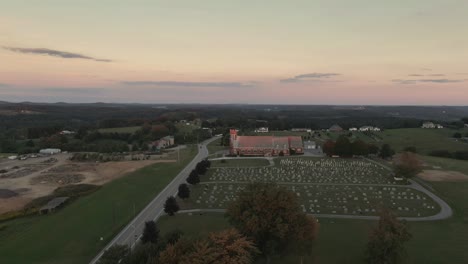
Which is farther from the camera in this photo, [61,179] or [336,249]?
[61,179]

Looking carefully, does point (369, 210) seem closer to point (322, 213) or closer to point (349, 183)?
point (322, 213)

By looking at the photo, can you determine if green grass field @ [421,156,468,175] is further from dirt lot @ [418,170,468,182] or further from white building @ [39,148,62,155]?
white building @ [39,148,62,155]

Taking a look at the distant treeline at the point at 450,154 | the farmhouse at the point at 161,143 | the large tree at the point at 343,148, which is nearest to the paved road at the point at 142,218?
the large tree at the point at 343,148

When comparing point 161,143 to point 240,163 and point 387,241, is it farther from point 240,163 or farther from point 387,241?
point 387,241

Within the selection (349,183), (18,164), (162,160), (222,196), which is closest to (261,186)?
(222,196)

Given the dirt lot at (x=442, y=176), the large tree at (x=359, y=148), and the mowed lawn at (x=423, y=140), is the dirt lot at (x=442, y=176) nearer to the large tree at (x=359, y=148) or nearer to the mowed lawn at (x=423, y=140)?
the large tree at (x=359, y=148)

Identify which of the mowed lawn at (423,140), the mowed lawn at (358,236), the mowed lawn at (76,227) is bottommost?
the mowed lawn at (76,227)
